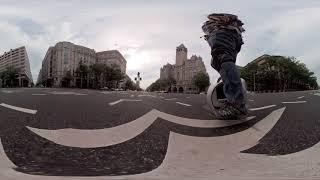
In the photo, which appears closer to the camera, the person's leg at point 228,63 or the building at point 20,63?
the person's leg at point 228,63

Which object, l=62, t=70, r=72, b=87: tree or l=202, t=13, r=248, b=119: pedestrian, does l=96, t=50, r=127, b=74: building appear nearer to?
l=62, t=70, r=72, b=87: tree

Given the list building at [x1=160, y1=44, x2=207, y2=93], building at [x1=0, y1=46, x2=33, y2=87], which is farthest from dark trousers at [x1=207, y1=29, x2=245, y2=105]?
building at [x1=0, y1=46, x2=33, y2=87]

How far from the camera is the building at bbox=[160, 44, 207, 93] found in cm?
891

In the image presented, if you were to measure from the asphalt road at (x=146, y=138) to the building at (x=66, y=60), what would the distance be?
15.6 inches

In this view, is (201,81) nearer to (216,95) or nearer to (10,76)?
(216,95)

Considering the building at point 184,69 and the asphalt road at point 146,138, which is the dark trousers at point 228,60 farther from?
the building at point 184,69

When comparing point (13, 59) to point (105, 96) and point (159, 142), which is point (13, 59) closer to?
point (105, 96)

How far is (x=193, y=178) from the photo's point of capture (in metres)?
5.48

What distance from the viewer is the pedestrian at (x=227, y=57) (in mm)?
7340

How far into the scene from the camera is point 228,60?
291 inches

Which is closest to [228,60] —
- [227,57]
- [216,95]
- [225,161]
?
[227,57]

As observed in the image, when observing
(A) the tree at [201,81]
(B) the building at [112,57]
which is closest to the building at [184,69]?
(A) the tree at [201,81]

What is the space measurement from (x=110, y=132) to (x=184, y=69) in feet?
17.6

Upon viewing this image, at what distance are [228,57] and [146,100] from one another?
77.8 inches
